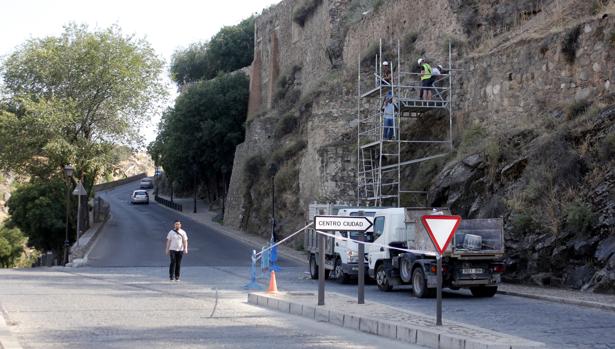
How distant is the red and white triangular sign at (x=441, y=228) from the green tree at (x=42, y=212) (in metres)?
38.5

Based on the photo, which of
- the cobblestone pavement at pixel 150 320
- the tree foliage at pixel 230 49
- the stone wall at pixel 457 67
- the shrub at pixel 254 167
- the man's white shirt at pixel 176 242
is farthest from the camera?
the tree foliage at pixel 230 49

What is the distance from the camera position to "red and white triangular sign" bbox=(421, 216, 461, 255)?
10.9 metres

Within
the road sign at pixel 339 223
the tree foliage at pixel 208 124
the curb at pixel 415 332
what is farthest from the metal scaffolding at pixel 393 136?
the tree foliage at pixel 208 124

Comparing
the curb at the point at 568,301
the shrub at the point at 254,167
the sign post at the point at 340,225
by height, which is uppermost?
the shrub at the point at 254,167

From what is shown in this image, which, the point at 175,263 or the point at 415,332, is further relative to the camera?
the point at 175,263

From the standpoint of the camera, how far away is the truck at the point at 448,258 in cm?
1636

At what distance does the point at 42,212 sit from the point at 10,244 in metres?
4.96

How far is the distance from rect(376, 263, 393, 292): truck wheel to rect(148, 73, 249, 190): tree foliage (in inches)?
1617

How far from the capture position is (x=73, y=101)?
4253cm

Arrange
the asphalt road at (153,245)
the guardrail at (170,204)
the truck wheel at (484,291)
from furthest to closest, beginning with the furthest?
1. the guardrail at (170,204)
2. the asphalt road at (153,245)
3. the truck wheel at (484,291)

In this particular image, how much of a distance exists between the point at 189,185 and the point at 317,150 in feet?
142

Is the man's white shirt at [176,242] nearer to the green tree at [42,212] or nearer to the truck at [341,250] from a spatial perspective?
the truck at [341,250]

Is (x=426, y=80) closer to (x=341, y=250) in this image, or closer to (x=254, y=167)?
(x=341, y=250)

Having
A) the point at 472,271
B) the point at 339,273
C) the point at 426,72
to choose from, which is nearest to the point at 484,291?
the point at 472,271
